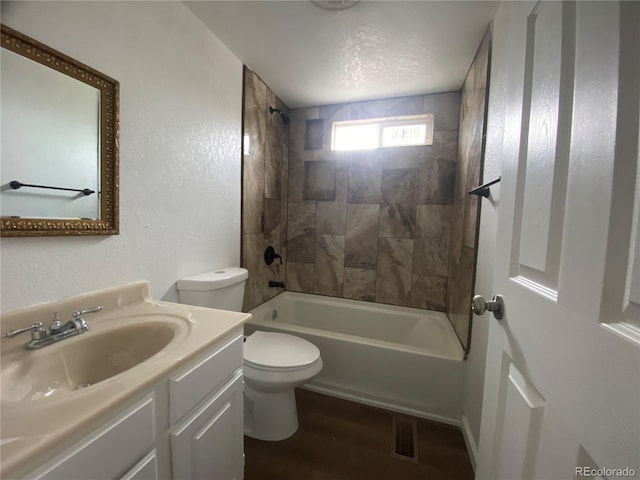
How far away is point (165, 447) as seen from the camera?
69 cm

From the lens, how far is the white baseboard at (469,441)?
1287 millimetres

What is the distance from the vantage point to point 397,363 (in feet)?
5.47

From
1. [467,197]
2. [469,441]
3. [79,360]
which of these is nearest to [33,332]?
[79,360]

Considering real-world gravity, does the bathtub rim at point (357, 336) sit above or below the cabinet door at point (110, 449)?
below

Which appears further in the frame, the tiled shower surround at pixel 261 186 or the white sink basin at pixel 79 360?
the tiled shower surround at pixel 261 186

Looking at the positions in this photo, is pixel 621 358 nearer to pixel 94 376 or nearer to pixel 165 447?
pixel 165 447

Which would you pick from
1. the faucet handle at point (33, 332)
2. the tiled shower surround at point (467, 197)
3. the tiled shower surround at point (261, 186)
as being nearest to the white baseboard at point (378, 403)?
the tiled shower surround at point (467, 197)

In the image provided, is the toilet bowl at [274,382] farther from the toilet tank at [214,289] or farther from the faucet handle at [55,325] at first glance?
the faucet handle at [55,325]

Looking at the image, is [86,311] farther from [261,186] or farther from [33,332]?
[261,186]

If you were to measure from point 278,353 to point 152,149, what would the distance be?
48.1 inches

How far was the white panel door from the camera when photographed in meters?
0.32

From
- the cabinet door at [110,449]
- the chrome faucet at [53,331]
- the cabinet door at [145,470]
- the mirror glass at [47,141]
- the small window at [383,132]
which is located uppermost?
the small window at [383,132]

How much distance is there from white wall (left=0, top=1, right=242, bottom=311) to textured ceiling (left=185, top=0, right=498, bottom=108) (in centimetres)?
21
